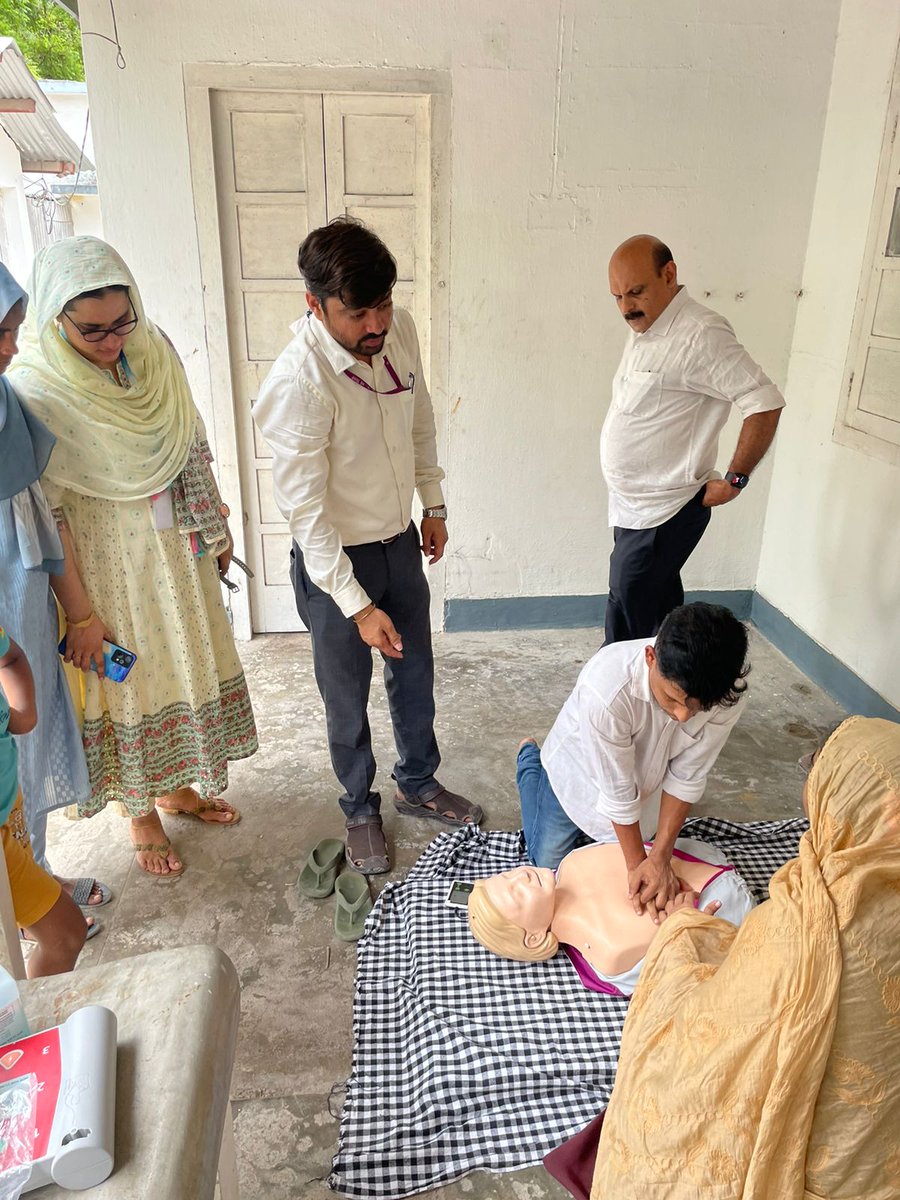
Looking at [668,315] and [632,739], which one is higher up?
[668,315]

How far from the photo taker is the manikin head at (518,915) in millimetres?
2113

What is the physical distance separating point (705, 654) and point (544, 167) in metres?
2.69

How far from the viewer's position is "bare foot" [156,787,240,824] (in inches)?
110

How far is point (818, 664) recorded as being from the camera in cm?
373

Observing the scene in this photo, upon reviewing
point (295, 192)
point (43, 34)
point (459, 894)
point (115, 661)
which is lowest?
point (459, 894)

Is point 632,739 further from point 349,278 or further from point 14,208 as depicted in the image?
point 14,208

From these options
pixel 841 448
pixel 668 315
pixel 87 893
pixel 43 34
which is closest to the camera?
pixel 87 893

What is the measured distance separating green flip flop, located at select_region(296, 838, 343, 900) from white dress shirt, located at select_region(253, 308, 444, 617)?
31.9 inches

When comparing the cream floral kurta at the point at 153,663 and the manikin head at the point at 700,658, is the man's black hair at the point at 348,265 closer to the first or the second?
the cream floral kurta at the point at 153,663

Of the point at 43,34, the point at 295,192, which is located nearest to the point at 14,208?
the point at 295,192

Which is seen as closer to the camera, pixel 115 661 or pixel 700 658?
pixel 700 658

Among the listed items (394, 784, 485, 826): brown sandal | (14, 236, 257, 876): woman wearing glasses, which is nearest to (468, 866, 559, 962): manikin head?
(394, 784, 485, 826): brown sandal

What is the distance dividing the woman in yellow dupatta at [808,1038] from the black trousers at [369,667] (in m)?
1.40

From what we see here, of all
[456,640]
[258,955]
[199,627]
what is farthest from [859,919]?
[456,640]
